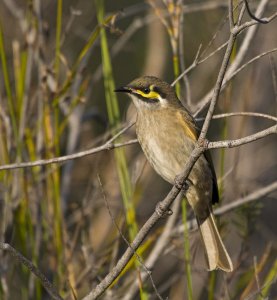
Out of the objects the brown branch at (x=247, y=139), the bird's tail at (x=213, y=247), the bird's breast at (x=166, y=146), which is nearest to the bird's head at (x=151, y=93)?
the bird's breast at (x=166, y=146)

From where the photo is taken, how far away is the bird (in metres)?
4.03

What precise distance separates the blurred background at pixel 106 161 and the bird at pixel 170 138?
0.35ft

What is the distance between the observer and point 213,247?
409cm

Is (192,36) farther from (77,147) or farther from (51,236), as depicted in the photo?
(51,236)

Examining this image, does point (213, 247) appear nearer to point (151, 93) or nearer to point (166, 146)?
point (166, 146)

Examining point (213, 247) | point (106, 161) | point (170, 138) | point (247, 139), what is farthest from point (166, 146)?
point (106, 161)

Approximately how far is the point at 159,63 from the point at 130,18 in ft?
6.56

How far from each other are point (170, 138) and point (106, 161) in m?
1.93

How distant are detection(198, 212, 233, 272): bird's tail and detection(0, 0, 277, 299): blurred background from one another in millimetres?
66

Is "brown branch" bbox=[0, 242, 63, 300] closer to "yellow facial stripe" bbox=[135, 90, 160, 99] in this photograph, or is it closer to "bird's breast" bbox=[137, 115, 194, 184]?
"bird's breast" bbox=[137, 115, 194, 184]

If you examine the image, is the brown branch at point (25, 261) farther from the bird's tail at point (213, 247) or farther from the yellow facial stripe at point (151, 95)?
the yellow facial stripe at point (151, 95)

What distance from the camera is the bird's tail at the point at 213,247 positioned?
3.90m

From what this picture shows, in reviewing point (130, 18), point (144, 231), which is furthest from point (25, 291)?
point (130, 18)

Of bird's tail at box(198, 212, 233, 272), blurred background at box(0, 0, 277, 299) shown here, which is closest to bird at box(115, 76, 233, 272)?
bird's tail at box(198, 212, 233, 272)
